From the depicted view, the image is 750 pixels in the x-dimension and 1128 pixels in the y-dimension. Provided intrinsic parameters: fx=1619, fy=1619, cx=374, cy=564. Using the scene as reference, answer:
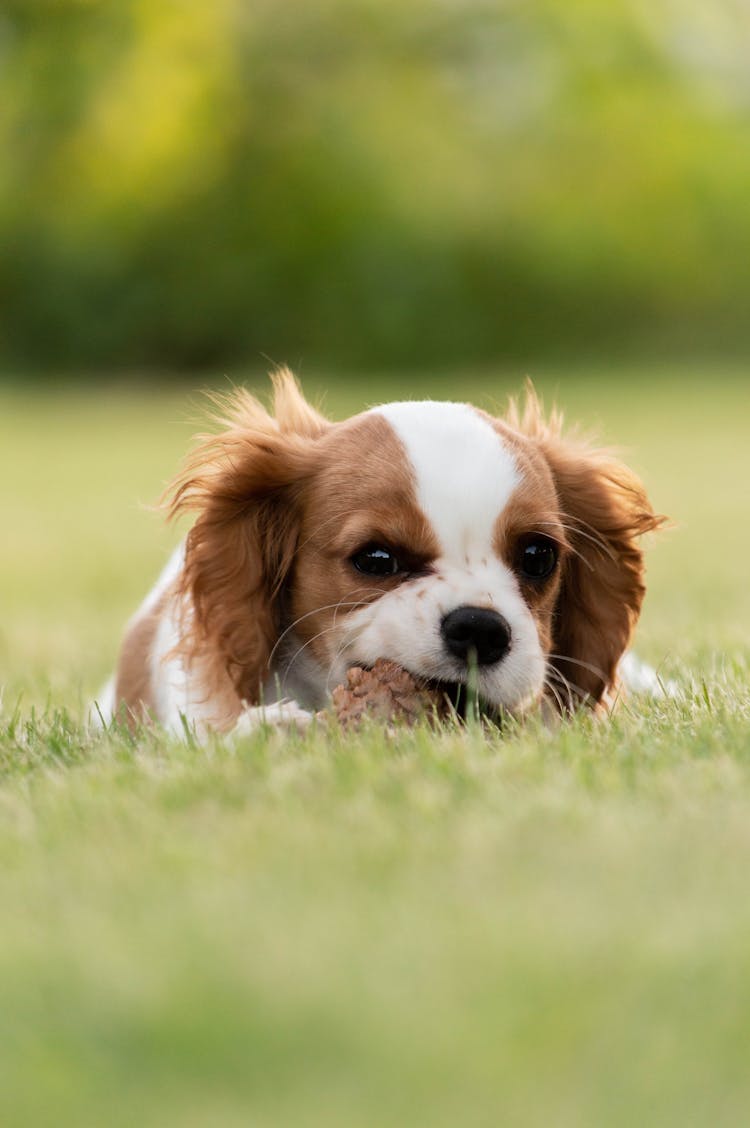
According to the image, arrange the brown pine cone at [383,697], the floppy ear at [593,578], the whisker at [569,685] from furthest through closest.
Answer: the floppy ear at [593,578], the whisker at [569,685], the brown pine cone at [383,697]

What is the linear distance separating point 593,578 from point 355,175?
28437mm

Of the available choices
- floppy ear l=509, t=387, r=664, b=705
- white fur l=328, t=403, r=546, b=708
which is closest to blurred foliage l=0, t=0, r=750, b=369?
floppy ear l=509, t=387, r=664, b=705

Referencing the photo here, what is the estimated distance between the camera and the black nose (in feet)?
12.9

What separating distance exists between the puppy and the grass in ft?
1.14

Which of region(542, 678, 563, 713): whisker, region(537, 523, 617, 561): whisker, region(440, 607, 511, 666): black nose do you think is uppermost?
region(537, 523, 617, 561): whisker

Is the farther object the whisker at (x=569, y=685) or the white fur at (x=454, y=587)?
the whisker at (x=569, y=685)

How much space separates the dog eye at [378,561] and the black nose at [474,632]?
30cm

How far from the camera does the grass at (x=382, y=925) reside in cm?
208

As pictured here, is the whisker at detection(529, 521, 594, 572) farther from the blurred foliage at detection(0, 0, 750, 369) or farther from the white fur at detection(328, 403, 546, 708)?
the blurred foliage at detection(0, 0, 750, 369)

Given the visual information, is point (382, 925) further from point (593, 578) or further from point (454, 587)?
point (593, 578)

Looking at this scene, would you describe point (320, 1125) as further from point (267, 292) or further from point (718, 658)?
point (267, 292)

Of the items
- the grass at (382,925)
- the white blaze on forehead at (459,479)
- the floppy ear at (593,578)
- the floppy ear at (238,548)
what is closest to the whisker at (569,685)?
the floppy ear at (593,578)

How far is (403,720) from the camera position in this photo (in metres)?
3.87

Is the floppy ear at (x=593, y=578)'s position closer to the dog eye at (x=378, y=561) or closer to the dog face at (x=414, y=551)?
the dog face at (x=414, y=551)
